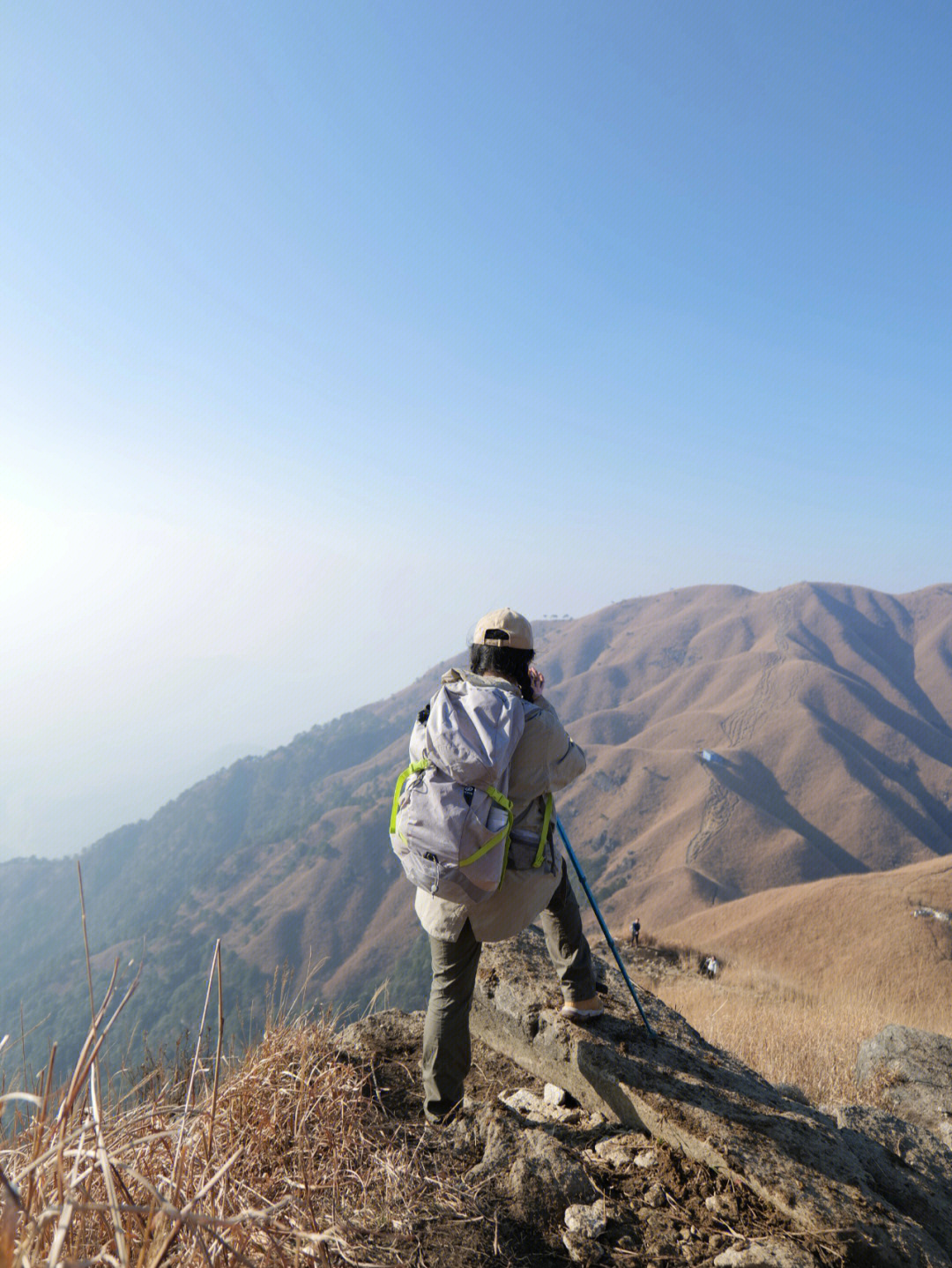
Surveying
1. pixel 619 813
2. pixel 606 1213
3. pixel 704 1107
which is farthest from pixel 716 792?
pixel 606 1213

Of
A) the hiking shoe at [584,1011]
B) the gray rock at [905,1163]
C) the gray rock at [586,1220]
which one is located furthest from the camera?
the hiking shoe at [584,1011]

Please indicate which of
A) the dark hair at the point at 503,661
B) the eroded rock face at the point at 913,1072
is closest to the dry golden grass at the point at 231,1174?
the dark hair at the point at 503,661

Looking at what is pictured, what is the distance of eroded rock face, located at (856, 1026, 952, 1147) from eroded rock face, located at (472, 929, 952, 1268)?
82.2 inches

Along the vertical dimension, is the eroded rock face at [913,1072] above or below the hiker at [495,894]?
below

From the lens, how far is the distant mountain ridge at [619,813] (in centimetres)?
7294

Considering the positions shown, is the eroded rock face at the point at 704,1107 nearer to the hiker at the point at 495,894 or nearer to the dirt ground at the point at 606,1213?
the dirt ground at the point at 606,1213

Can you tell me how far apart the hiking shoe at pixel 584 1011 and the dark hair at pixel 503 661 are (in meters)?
1.59

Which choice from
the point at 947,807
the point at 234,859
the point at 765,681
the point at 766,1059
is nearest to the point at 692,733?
the point at 765,681

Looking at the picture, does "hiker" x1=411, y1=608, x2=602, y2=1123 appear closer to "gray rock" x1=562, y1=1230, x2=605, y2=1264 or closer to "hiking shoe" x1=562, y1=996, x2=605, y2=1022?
"hiking shoe" x1=562, y1=996, x2=605, y2=1022

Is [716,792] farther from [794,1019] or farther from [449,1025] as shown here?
[449,1025]

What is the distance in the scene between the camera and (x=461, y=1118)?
2900mm

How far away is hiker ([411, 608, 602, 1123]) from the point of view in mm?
2795

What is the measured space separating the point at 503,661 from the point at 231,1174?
201cm

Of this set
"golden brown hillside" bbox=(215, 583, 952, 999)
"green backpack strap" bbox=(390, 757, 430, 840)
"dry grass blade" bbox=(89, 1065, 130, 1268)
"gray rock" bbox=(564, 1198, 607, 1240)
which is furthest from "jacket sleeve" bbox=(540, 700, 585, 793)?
"golden brown hillside" bbox=(215, 583, 952, 999)
